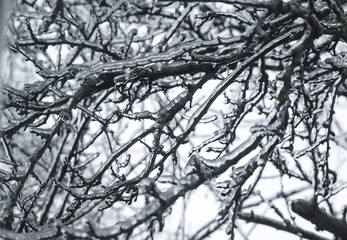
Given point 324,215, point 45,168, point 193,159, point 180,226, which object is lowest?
point 193,159

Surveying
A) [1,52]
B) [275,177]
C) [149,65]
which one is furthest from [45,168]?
[1,52]

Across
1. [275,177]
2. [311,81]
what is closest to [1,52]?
[311,81]

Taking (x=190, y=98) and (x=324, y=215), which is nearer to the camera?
(x=190, y=98)

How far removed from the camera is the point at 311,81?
342 cm

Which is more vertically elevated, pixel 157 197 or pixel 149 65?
pixel 149 65

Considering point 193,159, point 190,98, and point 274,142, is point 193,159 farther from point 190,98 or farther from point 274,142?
point 190,98

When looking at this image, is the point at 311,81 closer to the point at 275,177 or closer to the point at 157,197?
the point at 157,197

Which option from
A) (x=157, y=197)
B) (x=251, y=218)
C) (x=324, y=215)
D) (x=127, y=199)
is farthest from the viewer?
(x=251, y=218)

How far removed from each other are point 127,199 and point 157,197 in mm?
1199

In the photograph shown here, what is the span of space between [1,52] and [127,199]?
2.50m

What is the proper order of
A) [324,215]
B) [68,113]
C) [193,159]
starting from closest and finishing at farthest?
[193,159], [68,113], [324,215]

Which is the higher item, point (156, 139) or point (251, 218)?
point (251, 218)

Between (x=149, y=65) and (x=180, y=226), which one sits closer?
(x=149, y=65)

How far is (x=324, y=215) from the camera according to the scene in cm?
396
